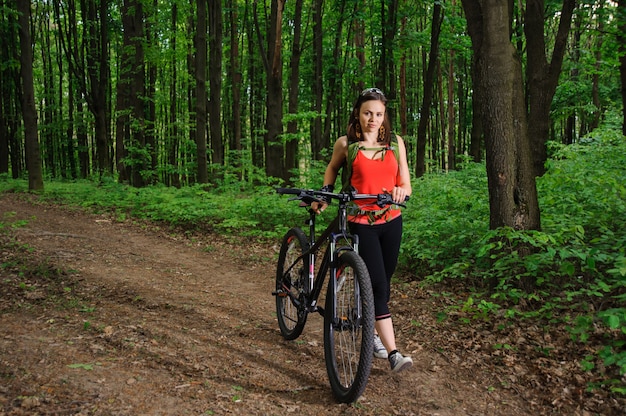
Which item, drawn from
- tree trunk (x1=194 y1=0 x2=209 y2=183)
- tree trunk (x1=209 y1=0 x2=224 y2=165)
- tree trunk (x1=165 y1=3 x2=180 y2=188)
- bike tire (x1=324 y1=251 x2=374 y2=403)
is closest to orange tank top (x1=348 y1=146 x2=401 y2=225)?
bike tire (x1=324 y1=251 x2=374 y2=403)

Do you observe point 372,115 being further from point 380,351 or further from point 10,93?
point 10,93

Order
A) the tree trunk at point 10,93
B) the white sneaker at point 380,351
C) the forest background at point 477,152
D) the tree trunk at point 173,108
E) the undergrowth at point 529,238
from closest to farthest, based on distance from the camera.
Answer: the white sneaker at point 380,351 → the undergrowth at point 529,238 → the forest background at point 477,152 → the tree trunk at point 173,108 → the tree trunk at point 10,93

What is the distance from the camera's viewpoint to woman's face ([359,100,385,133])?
3357mm

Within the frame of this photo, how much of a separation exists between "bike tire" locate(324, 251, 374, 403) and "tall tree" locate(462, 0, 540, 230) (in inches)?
112

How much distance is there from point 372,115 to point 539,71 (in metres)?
6.88

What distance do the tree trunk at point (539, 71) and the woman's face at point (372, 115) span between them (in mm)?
5573

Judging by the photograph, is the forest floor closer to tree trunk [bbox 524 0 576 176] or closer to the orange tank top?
the orange tank top

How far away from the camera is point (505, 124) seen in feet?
17.0

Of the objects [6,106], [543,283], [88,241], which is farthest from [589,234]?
[6,106]

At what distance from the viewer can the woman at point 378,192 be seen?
3.33 metres

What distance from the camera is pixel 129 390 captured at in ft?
9.64

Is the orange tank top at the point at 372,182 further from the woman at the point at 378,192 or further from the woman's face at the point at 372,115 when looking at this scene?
the woman's face at the point at 372,115

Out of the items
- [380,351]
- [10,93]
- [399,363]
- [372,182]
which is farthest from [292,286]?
[10,93]

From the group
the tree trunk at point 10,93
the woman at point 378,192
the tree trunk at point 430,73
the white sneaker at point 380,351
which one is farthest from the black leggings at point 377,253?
the tree trunk at point 10,93
